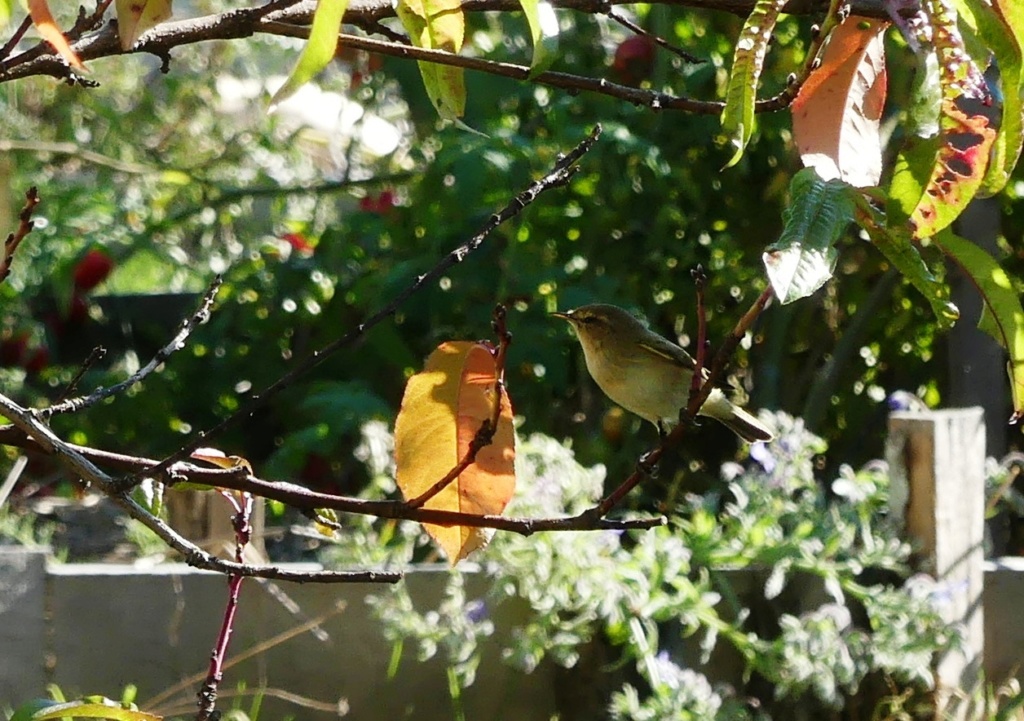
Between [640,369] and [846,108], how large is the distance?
1.53m

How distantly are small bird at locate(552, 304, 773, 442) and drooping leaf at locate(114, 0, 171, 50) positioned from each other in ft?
4.95

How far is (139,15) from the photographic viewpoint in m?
0.77

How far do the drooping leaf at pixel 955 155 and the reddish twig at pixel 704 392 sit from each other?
0.29ft

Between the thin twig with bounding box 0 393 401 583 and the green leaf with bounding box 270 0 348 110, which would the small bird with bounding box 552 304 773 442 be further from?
the green leaf with bounding box 270 0 348 110

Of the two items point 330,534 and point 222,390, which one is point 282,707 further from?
point 330,534

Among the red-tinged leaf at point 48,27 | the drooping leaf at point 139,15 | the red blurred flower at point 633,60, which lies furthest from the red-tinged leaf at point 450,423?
the red blurred flower at point 633,60

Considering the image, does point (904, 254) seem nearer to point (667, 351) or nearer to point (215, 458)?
point (215, 458)

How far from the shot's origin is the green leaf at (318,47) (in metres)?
0.58

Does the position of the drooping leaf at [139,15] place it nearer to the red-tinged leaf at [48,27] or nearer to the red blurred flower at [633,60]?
the red-tinged leaf at [48,27]

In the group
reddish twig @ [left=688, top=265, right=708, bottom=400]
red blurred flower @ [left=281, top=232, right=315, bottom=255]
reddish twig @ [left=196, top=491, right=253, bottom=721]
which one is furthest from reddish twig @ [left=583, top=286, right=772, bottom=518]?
red blurred flower @ [left=281, top=232, right=315, bottom=255]

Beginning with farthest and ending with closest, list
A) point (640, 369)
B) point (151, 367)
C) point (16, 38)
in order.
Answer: point (640, 369)
point (151, 367)
point (16, 38)

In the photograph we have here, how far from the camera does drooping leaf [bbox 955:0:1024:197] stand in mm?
666

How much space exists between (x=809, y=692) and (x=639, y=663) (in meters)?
0.44

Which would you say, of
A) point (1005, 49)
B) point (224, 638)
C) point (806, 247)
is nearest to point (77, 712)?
point (224, 638)
